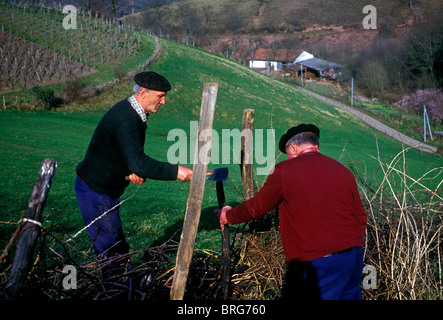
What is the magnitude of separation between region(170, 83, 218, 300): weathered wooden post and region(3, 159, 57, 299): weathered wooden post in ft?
3.47

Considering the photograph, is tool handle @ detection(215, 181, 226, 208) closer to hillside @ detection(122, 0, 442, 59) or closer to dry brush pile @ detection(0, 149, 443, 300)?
dry brush pile @ detection(0, 149, 443, 300)

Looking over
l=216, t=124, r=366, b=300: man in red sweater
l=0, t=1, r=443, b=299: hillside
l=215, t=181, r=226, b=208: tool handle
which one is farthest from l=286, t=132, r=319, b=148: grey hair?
l=215, t=181, r=226, b=208: tool handle

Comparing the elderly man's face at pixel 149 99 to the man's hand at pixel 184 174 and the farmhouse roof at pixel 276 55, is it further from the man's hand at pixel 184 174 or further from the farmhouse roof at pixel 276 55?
the farmhouse roof at pixel 276 55

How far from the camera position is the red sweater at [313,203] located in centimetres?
294

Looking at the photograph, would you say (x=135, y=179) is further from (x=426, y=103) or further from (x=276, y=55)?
(x=276, y=55)

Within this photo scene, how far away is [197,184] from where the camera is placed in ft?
8.70

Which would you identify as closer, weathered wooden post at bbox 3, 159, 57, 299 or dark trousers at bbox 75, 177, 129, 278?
weathered wooden post at bbox 3, 159, 57, 299

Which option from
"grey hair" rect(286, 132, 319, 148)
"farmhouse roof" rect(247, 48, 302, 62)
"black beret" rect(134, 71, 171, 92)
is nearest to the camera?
"grey hair" rect(286, 132, 319, 148)

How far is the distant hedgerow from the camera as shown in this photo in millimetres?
43812

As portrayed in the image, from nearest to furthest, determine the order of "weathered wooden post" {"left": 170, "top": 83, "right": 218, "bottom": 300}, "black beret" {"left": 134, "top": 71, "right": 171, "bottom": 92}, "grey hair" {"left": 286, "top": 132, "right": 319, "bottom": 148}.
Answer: "weathered wooden post" {"left": 170, "top": 83, "right": 218, "bottom": 300}, "grey hair" {"left": 286, "top": 132, "right": 319, "bottom": 148}, "black beret" {"left": 134, "top": 71, "right": 171, "bottom": 92}

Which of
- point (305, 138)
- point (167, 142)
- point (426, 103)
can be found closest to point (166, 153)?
point (167, 142)

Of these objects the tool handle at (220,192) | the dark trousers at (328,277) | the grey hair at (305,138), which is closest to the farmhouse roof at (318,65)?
the grey hair at (305,138)

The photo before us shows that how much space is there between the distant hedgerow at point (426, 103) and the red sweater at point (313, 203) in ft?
154

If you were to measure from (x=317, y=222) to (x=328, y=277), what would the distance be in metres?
0.49
